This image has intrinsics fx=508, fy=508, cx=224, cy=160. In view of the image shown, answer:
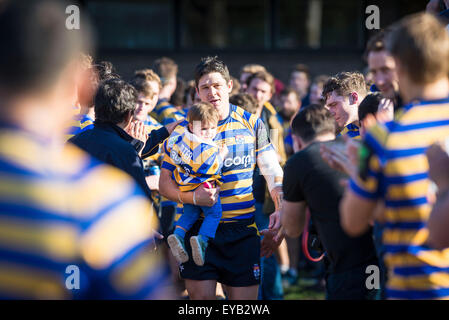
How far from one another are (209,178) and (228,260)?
2.12 feet

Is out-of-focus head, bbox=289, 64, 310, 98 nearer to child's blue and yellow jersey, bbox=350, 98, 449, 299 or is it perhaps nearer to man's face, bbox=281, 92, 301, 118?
man's face, bbox=281, 92, 301, 118

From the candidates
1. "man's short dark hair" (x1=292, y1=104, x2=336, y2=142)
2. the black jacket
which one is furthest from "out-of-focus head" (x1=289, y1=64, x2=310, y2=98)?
the black jacket

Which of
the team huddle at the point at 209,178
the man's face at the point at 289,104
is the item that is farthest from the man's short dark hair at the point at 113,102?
the man's face at the point at 289,104

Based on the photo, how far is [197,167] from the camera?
12.4 feet

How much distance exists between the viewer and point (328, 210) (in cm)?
288

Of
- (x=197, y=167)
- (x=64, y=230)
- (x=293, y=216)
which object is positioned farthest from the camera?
(x=197, y=167)

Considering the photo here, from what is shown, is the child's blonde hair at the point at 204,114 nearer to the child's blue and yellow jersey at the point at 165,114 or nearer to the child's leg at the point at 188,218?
the child's leg at the point at 188,218

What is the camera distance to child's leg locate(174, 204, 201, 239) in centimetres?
386

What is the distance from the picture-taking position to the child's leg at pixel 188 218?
386 cm

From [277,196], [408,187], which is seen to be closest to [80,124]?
[277,196]

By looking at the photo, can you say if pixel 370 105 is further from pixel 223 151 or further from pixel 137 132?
pixel 137 132

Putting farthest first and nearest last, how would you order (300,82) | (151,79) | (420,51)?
(300,82), (151,79), (420,51)

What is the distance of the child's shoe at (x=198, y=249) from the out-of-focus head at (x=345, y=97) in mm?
1405

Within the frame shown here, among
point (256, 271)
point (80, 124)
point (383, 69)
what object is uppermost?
point (383, 69)
